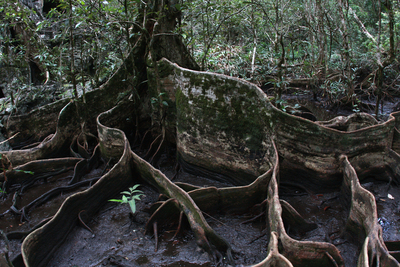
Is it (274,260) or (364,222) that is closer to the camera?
(274,260)

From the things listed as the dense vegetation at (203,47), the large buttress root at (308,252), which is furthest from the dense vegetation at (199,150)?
the dense vegetation at (203,47)

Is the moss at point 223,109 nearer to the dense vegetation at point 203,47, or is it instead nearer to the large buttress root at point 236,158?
the large buttress root at point 236,158

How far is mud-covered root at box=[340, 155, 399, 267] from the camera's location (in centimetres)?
286

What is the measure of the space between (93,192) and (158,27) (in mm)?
3442

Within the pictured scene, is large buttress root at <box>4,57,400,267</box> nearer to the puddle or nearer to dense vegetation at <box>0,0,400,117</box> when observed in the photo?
the puddle

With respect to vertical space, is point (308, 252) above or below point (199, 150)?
below

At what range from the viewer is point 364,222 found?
3.48 m

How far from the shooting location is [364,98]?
9.97 m

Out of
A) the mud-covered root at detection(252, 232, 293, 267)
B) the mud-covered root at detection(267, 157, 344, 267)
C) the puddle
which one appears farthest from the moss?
the mud-covered root at detection(252, 232, 293, 267)

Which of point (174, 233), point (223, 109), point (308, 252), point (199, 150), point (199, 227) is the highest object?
point (223, 109)

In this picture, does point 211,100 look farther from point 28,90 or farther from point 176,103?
point 28,90

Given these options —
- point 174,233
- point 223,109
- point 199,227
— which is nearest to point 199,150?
point 223,109

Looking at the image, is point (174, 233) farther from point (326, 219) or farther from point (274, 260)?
point (326, 219)

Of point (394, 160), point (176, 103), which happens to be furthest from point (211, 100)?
point (394, 160)
